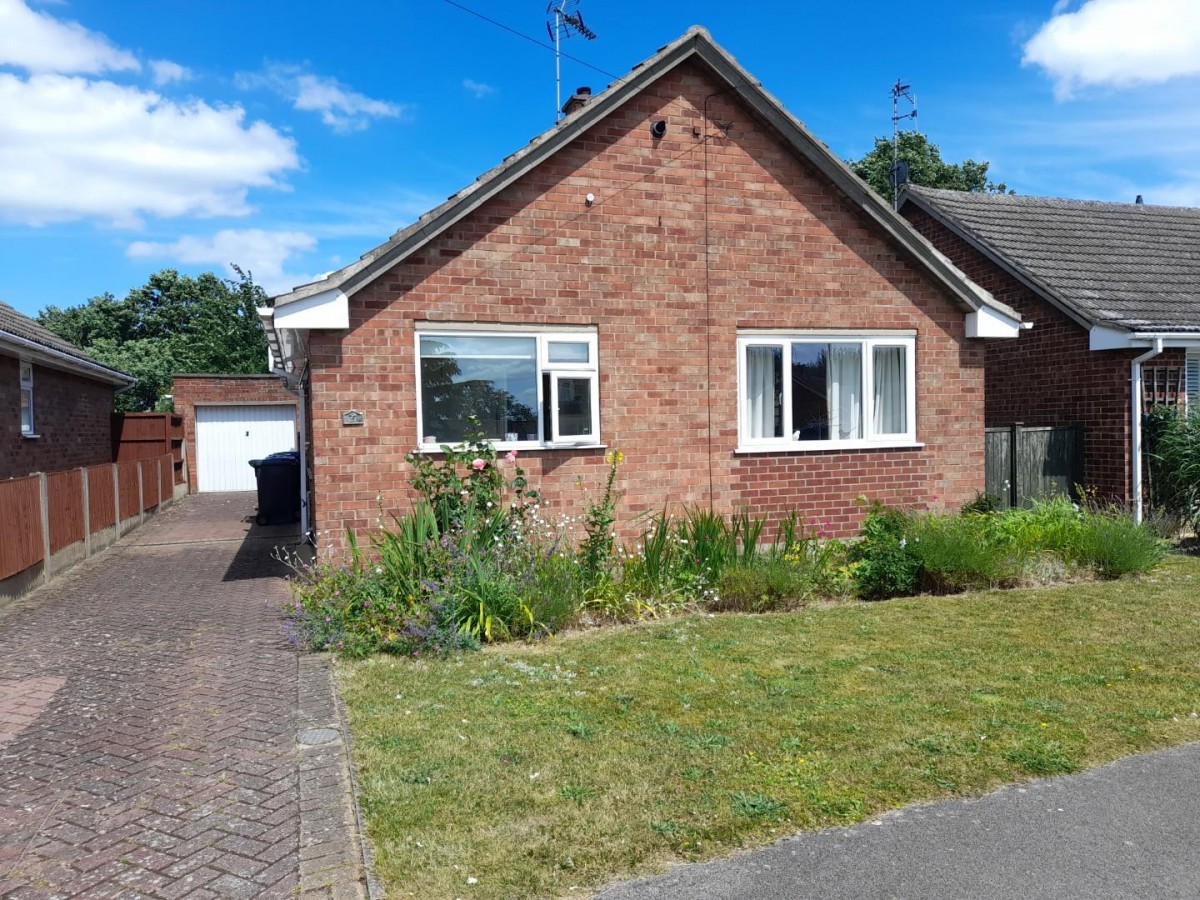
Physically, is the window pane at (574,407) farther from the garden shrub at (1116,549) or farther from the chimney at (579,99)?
the garden shrub at (1116,549)

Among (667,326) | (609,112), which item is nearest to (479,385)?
(667,326)

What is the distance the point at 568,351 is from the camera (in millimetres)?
9828

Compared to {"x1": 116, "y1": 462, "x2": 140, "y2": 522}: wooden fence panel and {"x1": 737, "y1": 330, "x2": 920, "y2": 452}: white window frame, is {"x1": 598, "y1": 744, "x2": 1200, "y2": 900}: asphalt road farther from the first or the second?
{"x1": 116, "y1": 462, "x2": 140, "y2": 522}: wooden fence panel

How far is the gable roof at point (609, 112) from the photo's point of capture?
8852 mm

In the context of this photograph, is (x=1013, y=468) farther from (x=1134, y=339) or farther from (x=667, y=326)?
(x=667, y=326)

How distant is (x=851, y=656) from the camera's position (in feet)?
22.2

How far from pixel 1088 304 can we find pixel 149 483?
17485 millimetres

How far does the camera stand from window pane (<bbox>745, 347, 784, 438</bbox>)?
10.7 metres

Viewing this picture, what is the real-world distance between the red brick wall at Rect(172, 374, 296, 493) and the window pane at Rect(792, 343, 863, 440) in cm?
1803

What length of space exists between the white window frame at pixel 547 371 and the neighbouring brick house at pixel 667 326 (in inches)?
0.9

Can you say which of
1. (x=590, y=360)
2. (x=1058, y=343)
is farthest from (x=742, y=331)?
(x=1058, y=343)

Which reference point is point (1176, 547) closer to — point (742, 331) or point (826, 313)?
point (826, 313)

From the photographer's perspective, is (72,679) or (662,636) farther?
(662,636)

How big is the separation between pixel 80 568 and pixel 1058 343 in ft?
46.4
